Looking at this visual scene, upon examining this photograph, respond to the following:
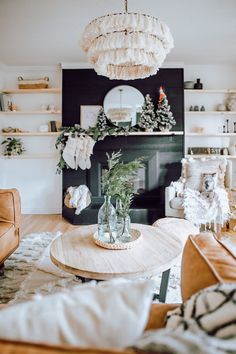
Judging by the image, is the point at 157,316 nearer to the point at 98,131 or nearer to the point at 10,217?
the point at 10,217

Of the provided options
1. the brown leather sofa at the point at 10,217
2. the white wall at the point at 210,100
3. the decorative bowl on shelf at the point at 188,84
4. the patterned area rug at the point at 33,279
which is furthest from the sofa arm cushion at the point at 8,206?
the decorative bowl on shelf at the point at 188,84

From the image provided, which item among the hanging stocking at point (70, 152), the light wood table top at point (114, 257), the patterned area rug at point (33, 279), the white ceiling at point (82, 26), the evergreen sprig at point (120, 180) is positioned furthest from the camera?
the hanging stocking at point (70, 152)

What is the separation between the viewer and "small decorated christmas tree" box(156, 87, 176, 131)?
182 inches

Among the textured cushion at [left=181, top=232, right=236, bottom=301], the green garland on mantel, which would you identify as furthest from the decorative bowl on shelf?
the textured cushion at [left=181, top=232, right=236, bottom=301]

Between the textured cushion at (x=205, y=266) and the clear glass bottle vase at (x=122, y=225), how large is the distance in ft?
2.94

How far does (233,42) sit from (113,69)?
237 cm

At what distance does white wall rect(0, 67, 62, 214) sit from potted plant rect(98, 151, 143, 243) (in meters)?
3.24

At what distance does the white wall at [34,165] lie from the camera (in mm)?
5180

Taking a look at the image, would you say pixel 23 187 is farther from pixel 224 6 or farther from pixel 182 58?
pixel 224 6

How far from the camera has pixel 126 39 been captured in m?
1.86

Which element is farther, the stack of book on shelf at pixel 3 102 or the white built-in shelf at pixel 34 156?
the white built-in shelf at pixel 34 156

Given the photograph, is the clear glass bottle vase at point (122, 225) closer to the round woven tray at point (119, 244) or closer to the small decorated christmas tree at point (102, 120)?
the round woven tray at point (119, 244)

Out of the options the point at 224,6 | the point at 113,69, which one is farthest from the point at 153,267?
the point at 224,6

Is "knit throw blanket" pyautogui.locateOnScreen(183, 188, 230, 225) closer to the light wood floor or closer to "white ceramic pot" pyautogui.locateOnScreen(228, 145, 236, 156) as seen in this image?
"white ceramic pot" pyautogui.locateOnScreen(228, 145, 236, 156)
